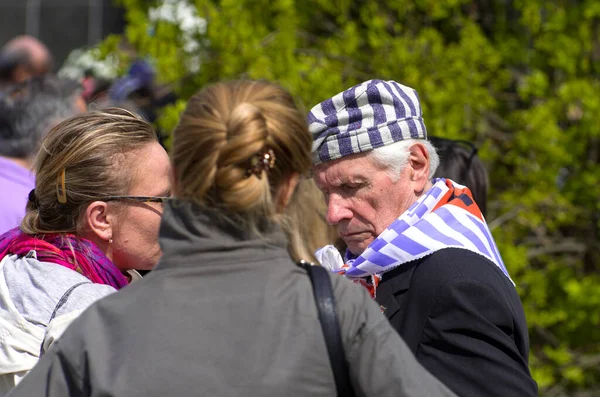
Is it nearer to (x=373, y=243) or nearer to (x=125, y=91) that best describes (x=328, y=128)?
(x=373, y=243)

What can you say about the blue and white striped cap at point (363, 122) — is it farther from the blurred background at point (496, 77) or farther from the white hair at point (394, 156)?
the blurred background at point (496, 77)

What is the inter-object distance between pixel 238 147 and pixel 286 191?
16 centimetres

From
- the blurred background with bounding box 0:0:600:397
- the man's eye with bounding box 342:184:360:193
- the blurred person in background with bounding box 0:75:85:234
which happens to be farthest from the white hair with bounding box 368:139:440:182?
the blurred background with bounding box 0:0:600:397

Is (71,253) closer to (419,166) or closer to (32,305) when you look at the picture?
(32,305)

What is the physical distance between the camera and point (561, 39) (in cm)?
546

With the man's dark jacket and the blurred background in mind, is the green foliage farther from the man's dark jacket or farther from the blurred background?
the man's dark jacket

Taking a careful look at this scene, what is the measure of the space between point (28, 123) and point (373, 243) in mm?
2338

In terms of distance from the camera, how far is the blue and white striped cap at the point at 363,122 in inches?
107

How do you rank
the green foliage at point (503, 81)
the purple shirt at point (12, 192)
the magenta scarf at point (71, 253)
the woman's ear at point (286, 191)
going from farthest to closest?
the green foliage at point (503, 81) < the purple shirt at point (12, 192) < the magenta scarf at point (71, 253) < the woman's ear at point (286, 191)

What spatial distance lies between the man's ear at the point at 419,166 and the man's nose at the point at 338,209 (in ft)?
0.69

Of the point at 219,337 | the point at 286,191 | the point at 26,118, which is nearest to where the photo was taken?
the point at 219,337

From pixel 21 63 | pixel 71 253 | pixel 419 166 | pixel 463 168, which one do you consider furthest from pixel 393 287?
pixel 21 63

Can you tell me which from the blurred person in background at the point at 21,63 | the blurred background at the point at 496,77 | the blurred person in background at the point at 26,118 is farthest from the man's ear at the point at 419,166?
the blurred person in background at the point at 21,63

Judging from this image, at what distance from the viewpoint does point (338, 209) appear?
9.25 ft
